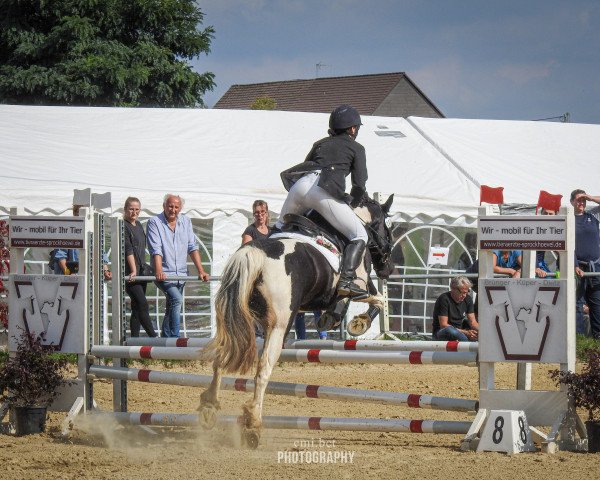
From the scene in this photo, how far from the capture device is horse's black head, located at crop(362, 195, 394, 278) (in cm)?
806

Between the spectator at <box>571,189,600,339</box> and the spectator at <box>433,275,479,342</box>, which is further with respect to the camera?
the spectator at <box>571,189,600,339</box>

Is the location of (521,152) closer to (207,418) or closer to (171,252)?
(171,252)

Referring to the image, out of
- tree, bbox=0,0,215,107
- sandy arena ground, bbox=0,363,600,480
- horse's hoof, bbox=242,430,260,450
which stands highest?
tree, bbox=0,0,215,107

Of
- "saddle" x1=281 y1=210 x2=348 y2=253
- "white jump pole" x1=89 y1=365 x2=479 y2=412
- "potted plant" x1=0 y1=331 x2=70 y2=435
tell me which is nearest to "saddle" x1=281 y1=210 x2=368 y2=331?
"saddle" x1=281 y1=210 x2=348 y2=253

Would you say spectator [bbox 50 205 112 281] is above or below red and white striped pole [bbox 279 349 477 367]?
above

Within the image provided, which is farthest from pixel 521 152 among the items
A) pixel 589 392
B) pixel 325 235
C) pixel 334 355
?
pixel 589 392

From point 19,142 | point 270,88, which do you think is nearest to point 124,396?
point 19,142

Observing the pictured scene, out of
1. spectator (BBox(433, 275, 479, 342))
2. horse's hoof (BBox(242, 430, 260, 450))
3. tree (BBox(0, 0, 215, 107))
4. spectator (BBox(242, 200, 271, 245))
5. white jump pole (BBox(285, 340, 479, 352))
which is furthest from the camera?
tree (BBox(0, 0, 215, 107))

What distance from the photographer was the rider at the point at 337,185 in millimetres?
7520

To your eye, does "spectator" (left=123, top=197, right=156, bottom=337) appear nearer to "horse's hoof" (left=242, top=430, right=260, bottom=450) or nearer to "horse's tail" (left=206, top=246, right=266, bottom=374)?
"horse's tail" (left=206, top=246, right=266, bottom=374)

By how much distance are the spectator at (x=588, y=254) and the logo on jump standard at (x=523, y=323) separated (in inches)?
257

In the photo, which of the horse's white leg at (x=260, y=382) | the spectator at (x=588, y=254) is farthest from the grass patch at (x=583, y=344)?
the horse's white leg at (x=260, y=382)

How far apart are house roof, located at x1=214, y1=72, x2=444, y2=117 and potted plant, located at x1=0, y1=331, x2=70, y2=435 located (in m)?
32.2

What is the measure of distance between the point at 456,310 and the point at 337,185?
416 cm
